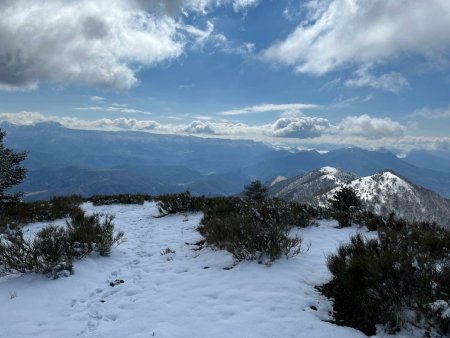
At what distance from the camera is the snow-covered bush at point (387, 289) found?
4.38 metres

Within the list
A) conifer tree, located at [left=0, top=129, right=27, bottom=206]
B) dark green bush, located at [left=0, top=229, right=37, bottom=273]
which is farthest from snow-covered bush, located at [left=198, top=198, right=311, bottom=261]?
conifer tree, located at [left=0, top=129, right=27, bottom=206]

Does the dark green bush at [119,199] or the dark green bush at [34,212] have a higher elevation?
the dark green bush at [34,212]

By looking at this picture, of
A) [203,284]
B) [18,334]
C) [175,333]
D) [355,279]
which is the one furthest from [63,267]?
[355,279]

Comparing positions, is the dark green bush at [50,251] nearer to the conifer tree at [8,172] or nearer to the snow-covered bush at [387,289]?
the snow-covered bush at [387,289]

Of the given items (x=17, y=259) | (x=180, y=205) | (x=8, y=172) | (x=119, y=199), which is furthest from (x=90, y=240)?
(x=119, y=199)

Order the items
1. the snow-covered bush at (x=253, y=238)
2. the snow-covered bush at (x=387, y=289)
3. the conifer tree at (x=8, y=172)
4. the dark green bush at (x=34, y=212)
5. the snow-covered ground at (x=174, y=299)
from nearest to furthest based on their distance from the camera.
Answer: the snow-covered bush at (x=387, y=289) < the snow-covered ground at (x=174, y=299) < the snow-covered bush at (x=253, y=238) < the dark green bush at (x=34, y=212) < the conifer tree at (x=8, y=172)

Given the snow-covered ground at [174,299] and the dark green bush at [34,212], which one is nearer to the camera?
the snow-covered ground at [174,299]

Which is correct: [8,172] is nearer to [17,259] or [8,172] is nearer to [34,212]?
[34,212]

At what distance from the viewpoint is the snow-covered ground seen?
470cm

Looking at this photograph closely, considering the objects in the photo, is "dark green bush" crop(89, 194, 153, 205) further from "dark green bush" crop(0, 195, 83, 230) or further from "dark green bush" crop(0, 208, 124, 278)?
"dark green bush" crop(0, 208, 124, 278)

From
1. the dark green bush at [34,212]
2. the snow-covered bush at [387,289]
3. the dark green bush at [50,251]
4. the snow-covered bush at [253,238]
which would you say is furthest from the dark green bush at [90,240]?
the dark green bush at [34,212]

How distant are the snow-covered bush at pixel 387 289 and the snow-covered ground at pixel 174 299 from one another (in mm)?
345

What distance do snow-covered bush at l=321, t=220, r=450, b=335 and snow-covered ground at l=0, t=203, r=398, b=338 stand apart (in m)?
0.34

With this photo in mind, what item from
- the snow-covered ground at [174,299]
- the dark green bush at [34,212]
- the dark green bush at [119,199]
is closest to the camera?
the snow-covered ground at [174,299]
